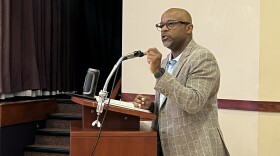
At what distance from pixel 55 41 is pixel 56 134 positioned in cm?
148

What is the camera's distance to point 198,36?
3.63m

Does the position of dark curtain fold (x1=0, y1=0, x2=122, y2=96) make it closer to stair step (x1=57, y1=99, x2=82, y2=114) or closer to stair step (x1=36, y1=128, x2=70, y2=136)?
stair step (x1=57, y1=99, x2=82, y2=114)

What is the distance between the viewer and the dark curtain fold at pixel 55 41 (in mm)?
4004

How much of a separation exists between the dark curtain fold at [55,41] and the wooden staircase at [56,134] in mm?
407

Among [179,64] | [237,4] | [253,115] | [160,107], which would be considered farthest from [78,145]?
[237,4]

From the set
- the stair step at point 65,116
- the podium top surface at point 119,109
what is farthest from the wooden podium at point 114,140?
the stair step at point 65,116

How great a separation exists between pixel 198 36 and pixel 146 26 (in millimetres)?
686

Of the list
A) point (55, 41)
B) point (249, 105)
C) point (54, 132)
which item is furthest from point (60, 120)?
point (249, 105)

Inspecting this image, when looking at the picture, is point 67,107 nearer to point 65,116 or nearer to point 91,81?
point 65,116

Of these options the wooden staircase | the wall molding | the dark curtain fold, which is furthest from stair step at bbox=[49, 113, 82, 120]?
the wall molding

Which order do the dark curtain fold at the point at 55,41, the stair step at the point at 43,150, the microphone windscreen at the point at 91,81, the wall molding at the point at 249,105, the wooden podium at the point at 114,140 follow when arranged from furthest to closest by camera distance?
the stair step at the point at 43,150 < the dark curtain fold at the point at 55,41 < the wall molding at the point at 249,105 < the microphone windscreen at the point at 91,81 < the wooden podium at the point at 114,140

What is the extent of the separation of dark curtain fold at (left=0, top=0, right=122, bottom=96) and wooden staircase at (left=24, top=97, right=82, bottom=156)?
407mm

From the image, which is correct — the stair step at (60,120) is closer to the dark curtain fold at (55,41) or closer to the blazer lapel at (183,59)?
the dark curtain fold at (55,41)

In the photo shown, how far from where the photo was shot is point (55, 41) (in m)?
5.20
